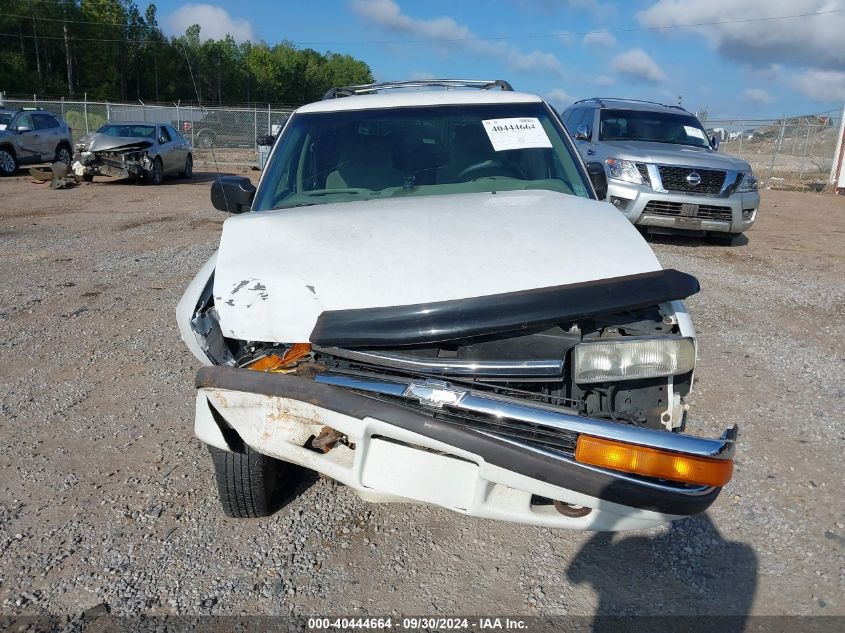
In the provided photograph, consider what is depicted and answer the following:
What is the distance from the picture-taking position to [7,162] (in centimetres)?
1772

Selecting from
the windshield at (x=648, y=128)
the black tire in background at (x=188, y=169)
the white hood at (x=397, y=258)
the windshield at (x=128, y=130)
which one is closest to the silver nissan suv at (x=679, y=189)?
the windshield at (x=648, y=128)

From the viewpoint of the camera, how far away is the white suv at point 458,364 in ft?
6.99

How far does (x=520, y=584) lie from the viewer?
2729 millimetres

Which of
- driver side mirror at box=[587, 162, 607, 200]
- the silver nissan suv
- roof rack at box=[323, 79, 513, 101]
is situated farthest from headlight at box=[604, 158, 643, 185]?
driver side mirror at box=[587, 162, 607, 200]

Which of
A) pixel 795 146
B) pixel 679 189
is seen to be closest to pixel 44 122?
pixel 679 189

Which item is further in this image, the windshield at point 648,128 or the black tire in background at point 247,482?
the windshield at point 648,128

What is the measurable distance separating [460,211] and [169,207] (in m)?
11.8

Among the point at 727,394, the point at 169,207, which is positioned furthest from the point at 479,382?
the point at 169,207

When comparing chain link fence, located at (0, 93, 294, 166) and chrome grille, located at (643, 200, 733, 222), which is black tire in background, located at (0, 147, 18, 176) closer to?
chain link fence, located at (0, 93, 294, 166)

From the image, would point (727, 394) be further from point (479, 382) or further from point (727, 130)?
point (727, 130)

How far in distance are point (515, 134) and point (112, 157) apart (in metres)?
15.3

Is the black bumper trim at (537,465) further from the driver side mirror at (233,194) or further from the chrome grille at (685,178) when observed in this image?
the chrome grille at (685,178)

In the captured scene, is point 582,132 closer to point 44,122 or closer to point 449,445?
point 449,445

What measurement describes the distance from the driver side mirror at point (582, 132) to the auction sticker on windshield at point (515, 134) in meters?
7.38
